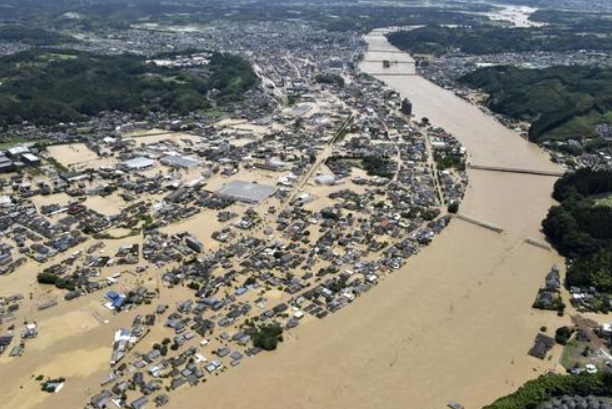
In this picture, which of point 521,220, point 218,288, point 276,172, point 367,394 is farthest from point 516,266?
point 276,172

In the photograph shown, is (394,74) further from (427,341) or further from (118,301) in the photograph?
(118,301)

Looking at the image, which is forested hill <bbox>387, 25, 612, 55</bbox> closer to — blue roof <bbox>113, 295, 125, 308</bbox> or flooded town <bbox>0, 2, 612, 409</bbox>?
flooded town <bbox>0, 2, 612, 409</bbox>

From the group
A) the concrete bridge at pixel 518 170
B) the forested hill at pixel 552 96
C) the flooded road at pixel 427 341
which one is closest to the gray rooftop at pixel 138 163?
the flooded road at pixel 427 341

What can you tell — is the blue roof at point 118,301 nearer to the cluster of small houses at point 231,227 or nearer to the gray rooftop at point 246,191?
the cluster of small houses at point 231,227

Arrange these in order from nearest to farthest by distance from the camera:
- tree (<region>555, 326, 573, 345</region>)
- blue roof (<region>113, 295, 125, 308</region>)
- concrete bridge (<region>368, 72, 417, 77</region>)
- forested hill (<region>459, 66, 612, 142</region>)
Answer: tree (<region>555, 326, 573, 345</region>)
blue roof (<region>113, 295, 125, 308</region>)
forested hill (<region>459, 66, 612, 142</region>)
concrete bridge (<region>368, 72, 417, 77</region>)

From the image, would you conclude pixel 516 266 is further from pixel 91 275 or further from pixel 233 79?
pixel 233 79

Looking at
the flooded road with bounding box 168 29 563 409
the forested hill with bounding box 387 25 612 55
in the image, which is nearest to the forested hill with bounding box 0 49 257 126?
the flooded road with bounding box 168 29 563 409
